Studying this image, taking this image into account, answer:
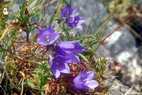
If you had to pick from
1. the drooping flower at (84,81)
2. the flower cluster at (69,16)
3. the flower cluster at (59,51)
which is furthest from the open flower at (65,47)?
the flower cluster at (69,16)

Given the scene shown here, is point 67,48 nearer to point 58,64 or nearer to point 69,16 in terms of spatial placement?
point 58,64

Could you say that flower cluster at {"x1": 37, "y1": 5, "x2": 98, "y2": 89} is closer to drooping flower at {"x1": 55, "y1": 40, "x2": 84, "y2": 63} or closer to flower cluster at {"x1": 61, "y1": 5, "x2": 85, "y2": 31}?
drooping flower at {"x1": 55, "y1": 40, "x2": 84, "y2": 63}

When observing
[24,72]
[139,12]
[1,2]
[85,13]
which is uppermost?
[139,12]

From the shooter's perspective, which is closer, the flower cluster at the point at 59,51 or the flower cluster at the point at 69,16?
the flower cluster at the point at 59,51

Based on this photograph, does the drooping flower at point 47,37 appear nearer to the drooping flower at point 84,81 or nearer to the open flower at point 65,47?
the open flower at point 65,47

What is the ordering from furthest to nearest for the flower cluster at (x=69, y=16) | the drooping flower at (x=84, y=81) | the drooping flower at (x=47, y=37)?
the flower cluster at (x=69, y=16) < the drooping flower at (x=84, y=81) < the drooping flower at (x=47, y=37)

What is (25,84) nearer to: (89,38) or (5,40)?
(5,40)

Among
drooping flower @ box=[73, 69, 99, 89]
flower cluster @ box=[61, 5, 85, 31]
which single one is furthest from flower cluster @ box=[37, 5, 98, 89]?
flower cluster @ box=[61, 5, 85, 31]

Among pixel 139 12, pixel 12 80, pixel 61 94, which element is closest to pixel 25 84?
pixel 12 80
